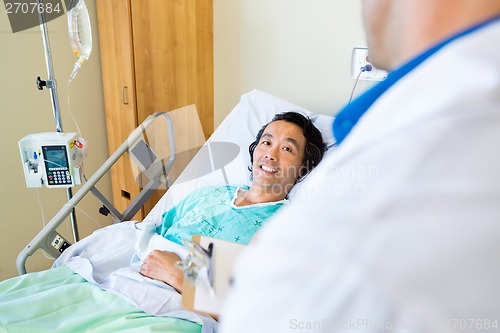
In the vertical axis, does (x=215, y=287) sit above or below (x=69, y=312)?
above

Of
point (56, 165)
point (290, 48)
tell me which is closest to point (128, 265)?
point (56, 165)

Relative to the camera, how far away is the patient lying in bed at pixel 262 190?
165 centimetres

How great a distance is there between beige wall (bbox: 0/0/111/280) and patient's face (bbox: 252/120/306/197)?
4.52 feet

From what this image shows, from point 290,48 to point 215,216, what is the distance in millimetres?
1163

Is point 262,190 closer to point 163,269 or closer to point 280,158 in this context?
point 280,158

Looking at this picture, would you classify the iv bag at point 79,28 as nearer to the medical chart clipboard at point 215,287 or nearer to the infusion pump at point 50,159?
the infusion pump at point 50,159

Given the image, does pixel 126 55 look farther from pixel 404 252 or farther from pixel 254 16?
pixel 404 252

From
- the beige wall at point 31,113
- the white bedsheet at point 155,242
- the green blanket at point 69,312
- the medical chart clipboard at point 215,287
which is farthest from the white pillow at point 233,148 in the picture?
the medical chart clipboard at point 215,287

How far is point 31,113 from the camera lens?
2.21 m

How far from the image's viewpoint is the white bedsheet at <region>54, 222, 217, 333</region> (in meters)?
1.27

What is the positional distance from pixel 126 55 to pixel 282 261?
2.19 metres

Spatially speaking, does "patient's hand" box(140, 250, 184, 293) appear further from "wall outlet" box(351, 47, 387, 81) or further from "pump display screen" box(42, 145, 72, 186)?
"wall outlet" box(351, 47, 387, 81)

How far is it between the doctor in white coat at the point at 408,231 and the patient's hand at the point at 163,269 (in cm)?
109

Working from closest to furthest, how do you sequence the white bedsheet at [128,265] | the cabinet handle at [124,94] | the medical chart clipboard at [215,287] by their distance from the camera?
the medical chart clipboard at [215,287], the white bedsheet at [128,265], the cabinet handle at [124,94]
